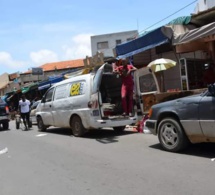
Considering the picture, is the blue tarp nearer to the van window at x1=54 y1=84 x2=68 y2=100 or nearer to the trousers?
the trousers

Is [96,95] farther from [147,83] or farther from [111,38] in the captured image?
[111,38]

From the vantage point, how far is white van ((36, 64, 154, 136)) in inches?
414

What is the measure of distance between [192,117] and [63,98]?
19.7 feet

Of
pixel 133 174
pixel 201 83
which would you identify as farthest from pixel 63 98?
pixel 133 174

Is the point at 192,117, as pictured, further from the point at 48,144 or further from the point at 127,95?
the point at 48,144

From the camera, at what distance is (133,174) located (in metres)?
6.09

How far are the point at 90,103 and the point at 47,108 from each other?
3.24 m

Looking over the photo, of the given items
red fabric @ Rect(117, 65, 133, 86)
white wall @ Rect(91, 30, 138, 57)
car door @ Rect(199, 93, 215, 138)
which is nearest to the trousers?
red fabric @ Rect(117, 65, 133, 86)

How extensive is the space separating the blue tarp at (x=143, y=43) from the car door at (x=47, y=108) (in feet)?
12.5

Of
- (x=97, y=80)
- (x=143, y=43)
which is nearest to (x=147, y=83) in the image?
(x=143, y=43)

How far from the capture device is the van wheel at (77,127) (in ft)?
36.5

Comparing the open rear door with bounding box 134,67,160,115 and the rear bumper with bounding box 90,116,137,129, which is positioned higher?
the open rear door with bounding box 134,67,160,115

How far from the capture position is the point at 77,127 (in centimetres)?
1137

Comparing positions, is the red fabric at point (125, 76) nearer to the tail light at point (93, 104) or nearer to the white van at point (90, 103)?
the white van at point (90, 103)
